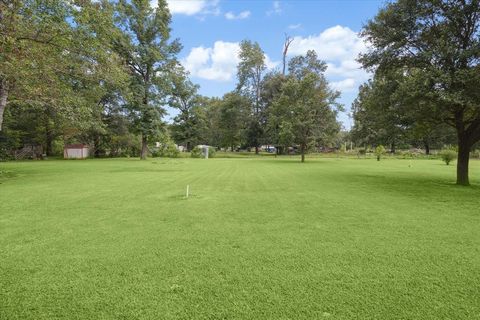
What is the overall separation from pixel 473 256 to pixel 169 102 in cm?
3418

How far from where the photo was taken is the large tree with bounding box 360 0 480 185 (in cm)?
1025

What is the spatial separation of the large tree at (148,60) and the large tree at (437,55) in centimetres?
2381

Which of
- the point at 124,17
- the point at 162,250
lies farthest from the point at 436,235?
the point at 124,17

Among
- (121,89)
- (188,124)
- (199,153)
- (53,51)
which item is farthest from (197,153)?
(53,51)

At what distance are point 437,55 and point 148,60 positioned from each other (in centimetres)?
2716

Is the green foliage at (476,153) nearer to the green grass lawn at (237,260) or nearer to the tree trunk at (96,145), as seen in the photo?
the green grass lawn at (237,260)

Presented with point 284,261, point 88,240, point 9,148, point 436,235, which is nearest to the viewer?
point 284,261

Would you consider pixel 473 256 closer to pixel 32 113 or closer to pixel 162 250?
pixel 162 250

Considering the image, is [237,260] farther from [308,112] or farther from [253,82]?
[253,82]

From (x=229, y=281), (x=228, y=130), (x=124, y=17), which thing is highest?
(x=124, y=17)

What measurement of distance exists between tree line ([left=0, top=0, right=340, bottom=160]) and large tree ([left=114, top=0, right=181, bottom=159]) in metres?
0.10

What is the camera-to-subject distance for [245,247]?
4.58 meters

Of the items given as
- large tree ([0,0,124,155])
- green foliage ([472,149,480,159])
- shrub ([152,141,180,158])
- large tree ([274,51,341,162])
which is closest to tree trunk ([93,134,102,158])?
shrub ([152,141,180,158])

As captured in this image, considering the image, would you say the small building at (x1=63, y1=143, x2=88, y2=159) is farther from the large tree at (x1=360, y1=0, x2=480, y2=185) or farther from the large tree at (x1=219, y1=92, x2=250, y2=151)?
the large tree at (x1=360, y1=0, x2=480, y2=185)
